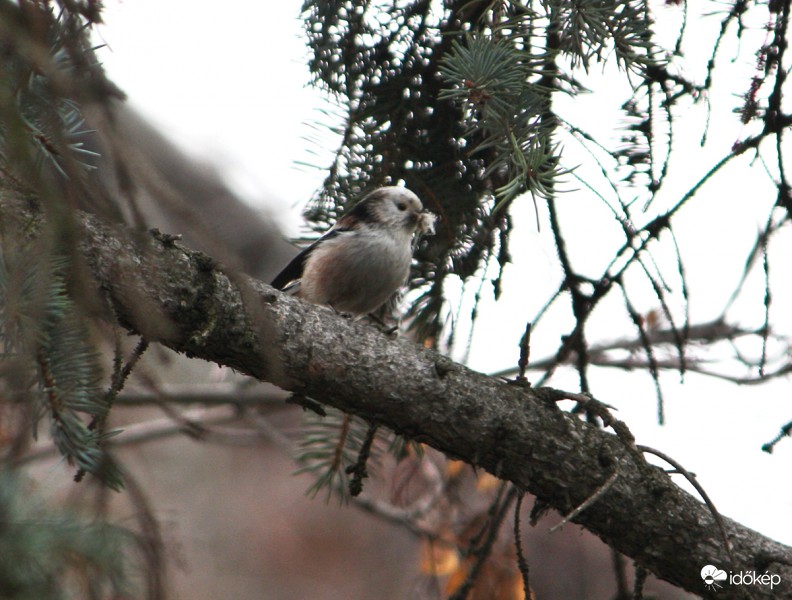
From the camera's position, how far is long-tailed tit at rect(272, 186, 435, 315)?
9.93 ft

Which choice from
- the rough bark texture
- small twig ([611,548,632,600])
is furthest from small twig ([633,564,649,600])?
small twig ([611,548,632,600])

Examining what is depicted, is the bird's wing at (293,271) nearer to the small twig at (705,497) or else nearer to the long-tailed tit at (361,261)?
the long-tailed tit at (361,261)

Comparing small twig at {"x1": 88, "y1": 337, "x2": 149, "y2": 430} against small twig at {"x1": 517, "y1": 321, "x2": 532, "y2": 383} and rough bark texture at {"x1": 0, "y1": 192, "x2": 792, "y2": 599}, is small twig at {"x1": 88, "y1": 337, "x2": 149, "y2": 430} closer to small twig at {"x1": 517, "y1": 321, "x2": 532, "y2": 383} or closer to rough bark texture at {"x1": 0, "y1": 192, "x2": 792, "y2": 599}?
rough bark texture at {"x1": 0, "y1": 192, "x2": 792, "y2": 599}

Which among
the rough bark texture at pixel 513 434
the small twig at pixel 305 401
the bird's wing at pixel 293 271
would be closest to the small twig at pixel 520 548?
the rough bark texture at pixel 513 434

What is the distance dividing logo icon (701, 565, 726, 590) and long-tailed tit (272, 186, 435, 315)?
1.49 metres

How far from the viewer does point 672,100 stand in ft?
6.10

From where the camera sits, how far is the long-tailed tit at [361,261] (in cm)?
303

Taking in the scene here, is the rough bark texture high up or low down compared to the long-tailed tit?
down

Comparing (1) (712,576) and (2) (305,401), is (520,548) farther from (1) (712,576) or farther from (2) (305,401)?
(2) (305,401)

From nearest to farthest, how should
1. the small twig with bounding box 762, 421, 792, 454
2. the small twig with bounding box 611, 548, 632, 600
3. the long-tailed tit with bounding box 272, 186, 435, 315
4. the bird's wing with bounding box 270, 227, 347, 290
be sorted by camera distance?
the small twig with bounding box 762, 421, 792, 454
the small twig with bounding box 611, 548, 632, 600
the long-tailed tit with bounding box 272, 186, 435, 315
the bird's wing with bounding box 270, 227, 347, 290

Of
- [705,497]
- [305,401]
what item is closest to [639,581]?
[705,497]

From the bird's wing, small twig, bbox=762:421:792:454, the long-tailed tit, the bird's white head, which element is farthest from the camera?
the bird's wing

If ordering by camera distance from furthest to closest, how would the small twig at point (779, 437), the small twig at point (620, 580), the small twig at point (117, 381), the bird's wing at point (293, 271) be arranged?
the bird's wing at point (293, 271), the small twig at point (620, 580), the small twig at point (779, 437), the small twig at point (117, 381)

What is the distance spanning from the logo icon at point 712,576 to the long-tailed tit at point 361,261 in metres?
1.49
